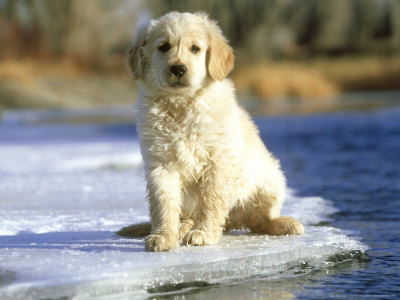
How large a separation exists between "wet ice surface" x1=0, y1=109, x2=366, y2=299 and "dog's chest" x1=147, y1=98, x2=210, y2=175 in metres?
0.54

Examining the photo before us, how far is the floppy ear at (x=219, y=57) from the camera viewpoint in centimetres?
420

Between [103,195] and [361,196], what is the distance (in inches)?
107

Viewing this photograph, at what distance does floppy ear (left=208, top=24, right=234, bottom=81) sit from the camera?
4195 millimetres

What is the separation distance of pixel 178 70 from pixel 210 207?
86 cm

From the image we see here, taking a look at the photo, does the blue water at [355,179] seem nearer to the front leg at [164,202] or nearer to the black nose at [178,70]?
the front leg at [164,202]

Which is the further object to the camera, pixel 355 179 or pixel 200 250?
pixel 355 179

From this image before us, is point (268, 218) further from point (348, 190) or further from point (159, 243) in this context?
point (348, 190)

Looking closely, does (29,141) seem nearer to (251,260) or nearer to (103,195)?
(103,195)

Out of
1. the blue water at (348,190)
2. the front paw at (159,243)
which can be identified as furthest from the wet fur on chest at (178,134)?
the blue water at (348,190)

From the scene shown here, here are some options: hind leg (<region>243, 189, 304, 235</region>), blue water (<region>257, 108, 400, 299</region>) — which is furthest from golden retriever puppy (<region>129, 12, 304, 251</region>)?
blue water (<region>257, 108, 400, 299</region>)

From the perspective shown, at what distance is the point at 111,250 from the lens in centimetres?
404

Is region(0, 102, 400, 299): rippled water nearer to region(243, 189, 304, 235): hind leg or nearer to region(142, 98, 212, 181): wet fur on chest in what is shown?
region(243, 189, 304, 235): hind leg

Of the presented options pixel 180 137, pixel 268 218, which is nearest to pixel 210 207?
pixel 180 137

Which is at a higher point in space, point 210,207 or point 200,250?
point 210,207
